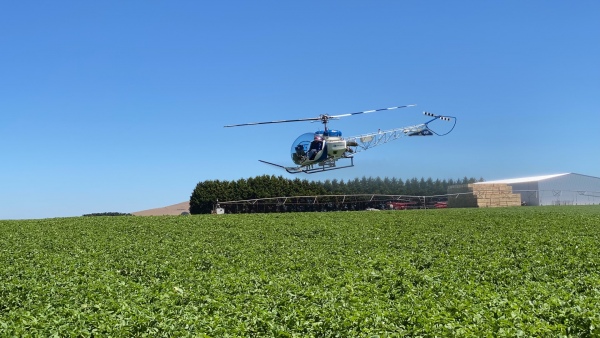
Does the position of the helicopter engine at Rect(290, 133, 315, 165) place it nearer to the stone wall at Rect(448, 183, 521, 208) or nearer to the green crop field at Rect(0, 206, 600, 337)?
the green crop field at Rect(0, 206, 600, 337)

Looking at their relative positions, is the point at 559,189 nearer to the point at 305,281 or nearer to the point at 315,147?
the point at 315,147

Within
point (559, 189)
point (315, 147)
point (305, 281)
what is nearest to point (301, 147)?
point (315, 147)

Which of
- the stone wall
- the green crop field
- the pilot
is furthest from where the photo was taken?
the stone wall

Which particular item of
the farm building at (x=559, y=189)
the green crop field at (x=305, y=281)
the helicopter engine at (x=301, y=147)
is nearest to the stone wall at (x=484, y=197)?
the farm building at (x=559, y=189)

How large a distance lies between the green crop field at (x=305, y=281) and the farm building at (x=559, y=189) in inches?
2053

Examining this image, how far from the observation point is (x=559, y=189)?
268 ft

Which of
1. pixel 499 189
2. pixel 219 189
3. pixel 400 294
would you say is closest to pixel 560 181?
pixel 499 189

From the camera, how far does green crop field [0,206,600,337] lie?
9.89m

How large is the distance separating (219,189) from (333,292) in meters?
56.5

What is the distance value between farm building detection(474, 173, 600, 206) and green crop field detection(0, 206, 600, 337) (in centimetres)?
5215

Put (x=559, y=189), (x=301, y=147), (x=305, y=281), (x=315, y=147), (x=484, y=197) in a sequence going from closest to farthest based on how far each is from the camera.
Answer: (x=305, y=281)
(x=315, y=147)
(x=301, y=147)
(x=484, y=197)
(x=559, y=189)

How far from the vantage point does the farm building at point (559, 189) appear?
79.6 meters

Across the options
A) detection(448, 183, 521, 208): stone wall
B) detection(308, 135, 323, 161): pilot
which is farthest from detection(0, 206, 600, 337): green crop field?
detection(448, 183, 521, 208): stone wall

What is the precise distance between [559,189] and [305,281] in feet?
251
